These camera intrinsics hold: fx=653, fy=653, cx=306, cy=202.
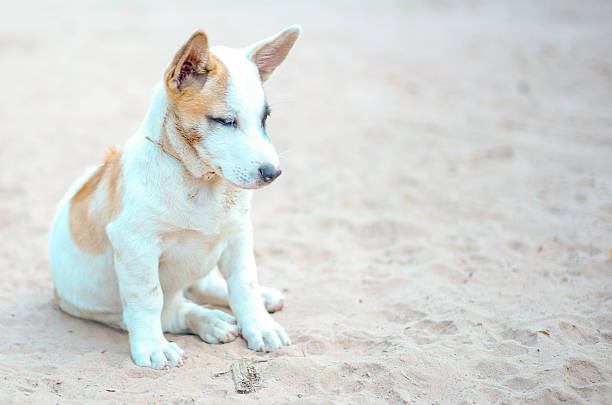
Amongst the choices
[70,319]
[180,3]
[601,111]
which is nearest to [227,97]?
[70,319]

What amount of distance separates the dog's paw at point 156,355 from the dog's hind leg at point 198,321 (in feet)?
1.02

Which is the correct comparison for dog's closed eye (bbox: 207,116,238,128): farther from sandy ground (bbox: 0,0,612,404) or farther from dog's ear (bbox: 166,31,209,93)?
sandy ground (bbox: 0,0,612,404)

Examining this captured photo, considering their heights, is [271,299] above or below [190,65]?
below

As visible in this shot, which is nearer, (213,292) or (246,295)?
(246,295)

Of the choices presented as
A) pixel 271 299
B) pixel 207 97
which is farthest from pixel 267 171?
pixel 271 299

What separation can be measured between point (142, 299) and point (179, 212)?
0.56 m

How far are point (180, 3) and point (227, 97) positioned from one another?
11.1m

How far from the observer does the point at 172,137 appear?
3455 millimetres

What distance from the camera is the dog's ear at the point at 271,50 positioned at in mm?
3586

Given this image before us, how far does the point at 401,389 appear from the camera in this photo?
3.34 meters

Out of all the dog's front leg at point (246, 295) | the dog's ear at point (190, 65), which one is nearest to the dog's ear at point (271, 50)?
the dog's ear at point (190, 65)

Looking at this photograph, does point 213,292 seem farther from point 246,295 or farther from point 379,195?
point 379,195

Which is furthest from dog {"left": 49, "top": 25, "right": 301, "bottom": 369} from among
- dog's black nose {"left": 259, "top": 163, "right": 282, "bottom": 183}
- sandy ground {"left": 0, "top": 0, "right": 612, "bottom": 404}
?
sandy ground {"left": 0, "top": 0, "right": 612, "bottom": 404}

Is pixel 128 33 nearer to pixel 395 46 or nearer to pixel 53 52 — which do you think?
pixel 53 52
